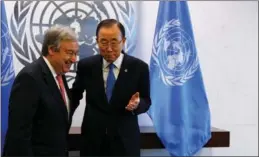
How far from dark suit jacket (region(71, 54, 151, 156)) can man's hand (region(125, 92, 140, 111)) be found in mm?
61

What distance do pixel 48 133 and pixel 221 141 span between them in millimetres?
1703

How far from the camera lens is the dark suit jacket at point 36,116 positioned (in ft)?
4.61

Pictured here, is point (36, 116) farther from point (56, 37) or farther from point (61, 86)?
point (56, 37)

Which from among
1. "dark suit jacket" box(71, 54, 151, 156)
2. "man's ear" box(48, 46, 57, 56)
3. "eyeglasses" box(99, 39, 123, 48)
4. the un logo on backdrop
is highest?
the un logo on backdrop

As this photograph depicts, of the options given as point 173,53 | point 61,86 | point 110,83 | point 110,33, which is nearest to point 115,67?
point 110,83

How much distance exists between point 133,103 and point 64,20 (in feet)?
4.18

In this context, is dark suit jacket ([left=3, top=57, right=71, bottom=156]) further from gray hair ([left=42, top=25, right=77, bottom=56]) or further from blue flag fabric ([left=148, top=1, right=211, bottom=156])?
blue flag fabric ([left=148, top=1, right=211, bottom=156])

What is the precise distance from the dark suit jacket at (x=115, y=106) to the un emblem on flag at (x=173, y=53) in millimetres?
735

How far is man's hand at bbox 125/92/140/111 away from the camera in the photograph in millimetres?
1743

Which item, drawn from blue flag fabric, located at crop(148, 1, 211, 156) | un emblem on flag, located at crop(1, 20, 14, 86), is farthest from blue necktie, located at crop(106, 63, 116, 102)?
un emblem on flag, located at crop(1, 20, 14, 86)

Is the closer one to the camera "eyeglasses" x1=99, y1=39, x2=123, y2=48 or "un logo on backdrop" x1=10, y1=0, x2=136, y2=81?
"eyeglasses" x1=99, y1=39, x2=123, y2=48

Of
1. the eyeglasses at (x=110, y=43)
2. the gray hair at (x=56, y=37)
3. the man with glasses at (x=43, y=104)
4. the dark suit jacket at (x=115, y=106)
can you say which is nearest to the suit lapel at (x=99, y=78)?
the dark suit jacket at (x=115, y=106)

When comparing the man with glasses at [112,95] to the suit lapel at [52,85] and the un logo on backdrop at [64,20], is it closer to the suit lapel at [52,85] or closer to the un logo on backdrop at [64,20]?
the suit lapel at [52,85]

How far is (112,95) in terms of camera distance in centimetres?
183
